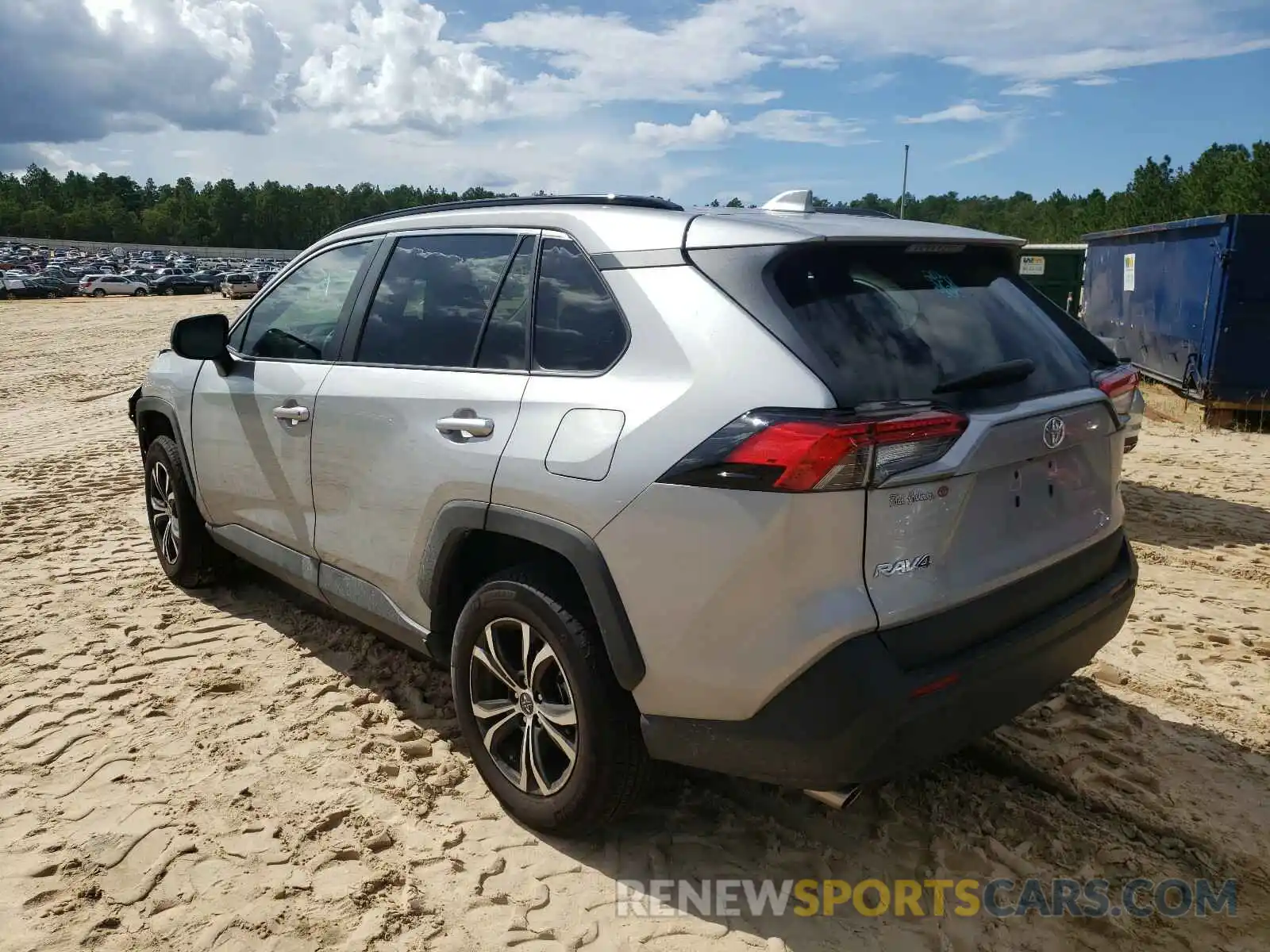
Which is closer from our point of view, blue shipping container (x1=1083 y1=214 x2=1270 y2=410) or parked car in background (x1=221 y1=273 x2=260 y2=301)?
blue shipping container (x1=1083 y1=214 x2=1270 y2=410)

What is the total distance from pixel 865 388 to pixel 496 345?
1.23 m

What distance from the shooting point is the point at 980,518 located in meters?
2.31

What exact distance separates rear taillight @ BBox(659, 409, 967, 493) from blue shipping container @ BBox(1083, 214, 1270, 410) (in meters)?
8.97

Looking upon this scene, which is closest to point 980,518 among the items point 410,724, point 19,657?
point 410,724

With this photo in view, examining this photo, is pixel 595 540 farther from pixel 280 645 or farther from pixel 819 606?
pixel 280 645

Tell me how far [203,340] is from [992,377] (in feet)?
10.6

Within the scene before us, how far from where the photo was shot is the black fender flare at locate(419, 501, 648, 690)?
2398mm

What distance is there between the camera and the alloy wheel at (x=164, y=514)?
16.1ft

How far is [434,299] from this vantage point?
326cm

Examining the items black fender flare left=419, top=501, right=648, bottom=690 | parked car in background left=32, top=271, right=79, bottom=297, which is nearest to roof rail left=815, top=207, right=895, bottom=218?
black fender flare left=419, top=501, right=648, bottom=690

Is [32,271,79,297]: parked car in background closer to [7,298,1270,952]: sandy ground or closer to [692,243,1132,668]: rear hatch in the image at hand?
[7,298,1270,952]: sandy ground

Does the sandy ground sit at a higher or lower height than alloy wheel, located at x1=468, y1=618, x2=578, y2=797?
lower

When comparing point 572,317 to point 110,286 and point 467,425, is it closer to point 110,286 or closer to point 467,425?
point 467,425

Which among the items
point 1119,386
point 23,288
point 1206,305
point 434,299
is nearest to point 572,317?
point 434,299
